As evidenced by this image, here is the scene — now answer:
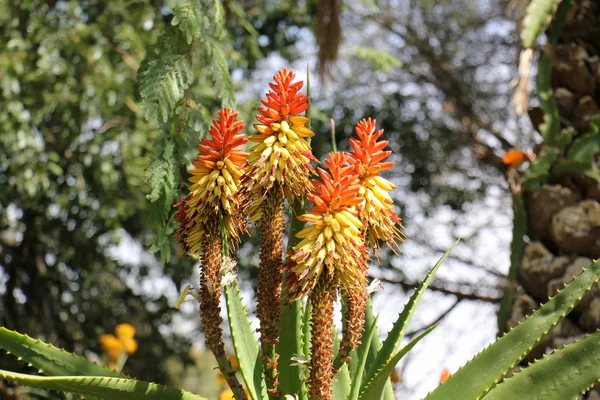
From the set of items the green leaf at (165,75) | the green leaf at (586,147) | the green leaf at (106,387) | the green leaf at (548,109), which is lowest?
the green leaf at (106,387)

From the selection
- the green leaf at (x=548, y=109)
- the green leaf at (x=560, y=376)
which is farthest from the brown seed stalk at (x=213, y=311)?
the green leaf at (x=548, y=109)

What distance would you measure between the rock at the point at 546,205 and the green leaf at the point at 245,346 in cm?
248

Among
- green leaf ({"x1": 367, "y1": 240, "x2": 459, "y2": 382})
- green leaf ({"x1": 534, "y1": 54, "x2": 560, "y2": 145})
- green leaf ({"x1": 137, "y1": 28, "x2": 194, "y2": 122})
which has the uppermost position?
green leaf ({"x1": 534, "y1": 54, "x2": 560, "y2": 145})

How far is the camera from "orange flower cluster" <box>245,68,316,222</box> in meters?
1.66

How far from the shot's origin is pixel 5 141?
5219mm

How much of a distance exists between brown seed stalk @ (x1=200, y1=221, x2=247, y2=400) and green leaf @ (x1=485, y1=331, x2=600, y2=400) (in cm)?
59

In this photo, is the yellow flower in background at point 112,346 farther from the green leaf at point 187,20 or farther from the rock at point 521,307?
the green leaf at point 187,20

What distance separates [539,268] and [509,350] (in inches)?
84.3

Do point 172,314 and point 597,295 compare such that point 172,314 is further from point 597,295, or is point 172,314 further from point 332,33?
point 597,295

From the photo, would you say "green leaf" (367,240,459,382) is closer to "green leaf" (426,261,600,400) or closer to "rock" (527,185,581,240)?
"green leaf" (426,261,600,400)

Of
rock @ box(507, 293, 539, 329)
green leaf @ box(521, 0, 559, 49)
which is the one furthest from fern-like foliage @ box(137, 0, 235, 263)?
green leaf @ box(521, 0, 559, 49)

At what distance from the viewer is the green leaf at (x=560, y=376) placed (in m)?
1.71

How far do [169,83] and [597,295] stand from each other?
2.30 meters

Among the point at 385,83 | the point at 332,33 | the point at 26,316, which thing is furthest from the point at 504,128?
the point at 26,316
